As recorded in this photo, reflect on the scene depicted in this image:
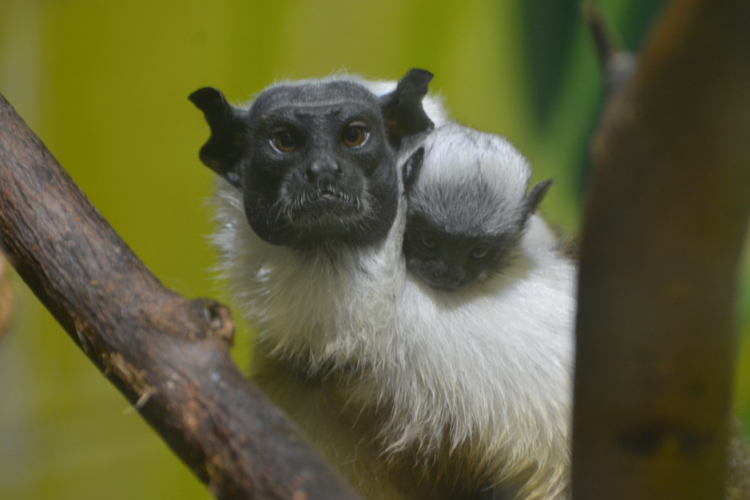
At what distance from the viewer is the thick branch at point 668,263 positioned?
65 cm

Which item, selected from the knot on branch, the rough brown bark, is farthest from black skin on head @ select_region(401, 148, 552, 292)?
the rough brown bark

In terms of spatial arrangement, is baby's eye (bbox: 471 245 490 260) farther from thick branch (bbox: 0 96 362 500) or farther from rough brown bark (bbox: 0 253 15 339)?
rough brown bark (bbox: 0 253 15 339)

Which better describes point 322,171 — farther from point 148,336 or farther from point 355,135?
point 148,336

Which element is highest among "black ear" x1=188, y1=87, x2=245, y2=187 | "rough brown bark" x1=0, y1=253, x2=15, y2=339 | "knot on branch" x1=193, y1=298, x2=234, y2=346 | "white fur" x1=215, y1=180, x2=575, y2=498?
"black ear" x1=188, y1=87, x2=245, y2=187

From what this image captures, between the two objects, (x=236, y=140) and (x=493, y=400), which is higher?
(x=236, y=140)

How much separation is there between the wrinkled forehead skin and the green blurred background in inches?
49.3

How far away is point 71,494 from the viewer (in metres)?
3.12

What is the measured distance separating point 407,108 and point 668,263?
1057mm

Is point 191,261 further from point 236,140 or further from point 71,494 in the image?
point 236,140

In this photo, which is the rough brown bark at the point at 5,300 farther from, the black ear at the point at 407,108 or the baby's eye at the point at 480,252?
the baby's eye at the point at 480,252

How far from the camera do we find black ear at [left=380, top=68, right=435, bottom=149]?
5.40 feet

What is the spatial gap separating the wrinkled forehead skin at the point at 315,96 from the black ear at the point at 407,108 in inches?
1.6

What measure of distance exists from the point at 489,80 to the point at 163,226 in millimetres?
1568

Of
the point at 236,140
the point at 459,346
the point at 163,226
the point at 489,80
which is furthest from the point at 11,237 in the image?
the point at 489,80
